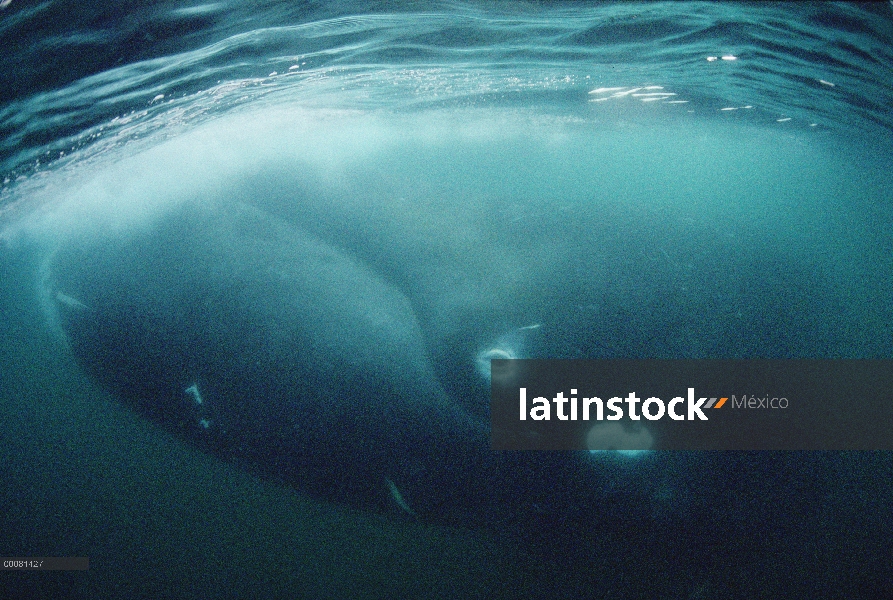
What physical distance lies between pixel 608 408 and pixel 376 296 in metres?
5.16

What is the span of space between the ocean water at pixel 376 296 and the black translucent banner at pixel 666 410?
0.37m

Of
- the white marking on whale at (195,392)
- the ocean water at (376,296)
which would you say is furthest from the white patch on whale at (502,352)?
the white marking on whale at (195,392)

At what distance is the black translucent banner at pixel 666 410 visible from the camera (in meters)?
6.17

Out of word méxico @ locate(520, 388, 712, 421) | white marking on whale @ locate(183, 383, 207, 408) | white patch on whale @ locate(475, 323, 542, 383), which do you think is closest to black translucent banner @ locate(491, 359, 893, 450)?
word méxico @ locate(520, 388, 712, 421)

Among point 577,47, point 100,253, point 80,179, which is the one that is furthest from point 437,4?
point 80,179

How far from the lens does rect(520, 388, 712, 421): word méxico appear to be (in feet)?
20.4

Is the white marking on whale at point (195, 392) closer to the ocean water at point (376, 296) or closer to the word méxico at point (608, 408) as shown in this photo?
the ocean water at point (376, 296)

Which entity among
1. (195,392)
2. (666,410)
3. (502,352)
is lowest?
(666,410)

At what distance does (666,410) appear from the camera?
6.26 meters

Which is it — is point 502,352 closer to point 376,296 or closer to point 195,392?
point 376,296

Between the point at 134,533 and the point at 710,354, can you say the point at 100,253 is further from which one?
the point at 710,354

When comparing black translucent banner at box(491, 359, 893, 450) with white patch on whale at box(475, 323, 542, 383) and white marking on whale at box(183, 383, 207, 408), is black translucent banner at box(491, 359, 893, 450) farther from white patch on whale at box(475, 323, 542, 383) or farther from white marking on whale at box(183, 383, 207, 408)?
white marking on whale at box(183, 383, 207, 408)

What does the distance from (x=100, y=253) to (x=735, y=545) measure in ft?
47.2

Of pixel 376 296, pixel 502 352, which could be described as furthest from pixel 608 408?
pixel 376 296
